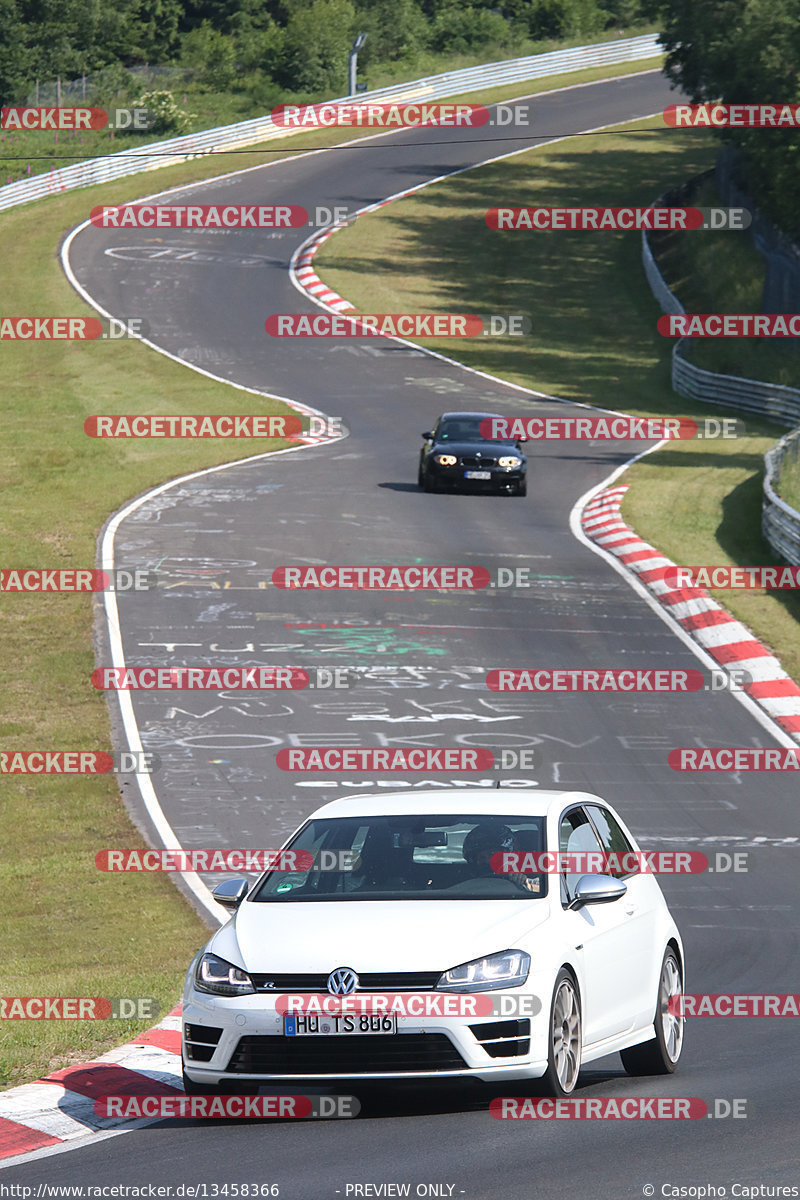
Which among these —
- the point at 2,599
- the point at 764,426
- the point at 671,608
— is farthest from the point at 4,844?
the point at 764,426

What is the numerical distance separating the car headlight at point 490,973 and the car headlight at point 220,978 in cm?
89

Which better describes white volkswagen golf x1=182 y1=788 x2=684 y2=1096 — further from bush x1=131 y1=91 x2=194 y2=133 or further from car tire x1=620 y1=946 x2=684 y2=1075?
bush x1=131 y1=91 x2=194 y2=133

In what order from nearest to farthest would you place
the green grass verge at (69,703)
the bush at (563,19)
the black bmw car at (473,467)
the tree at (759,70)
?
the green grass verge at (69,703) < the black bmw car at (473,467) < the tree at (759,70) < the bush at (563,19)

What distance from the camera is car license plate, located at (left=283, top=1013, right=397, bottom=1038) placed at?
25.3ft

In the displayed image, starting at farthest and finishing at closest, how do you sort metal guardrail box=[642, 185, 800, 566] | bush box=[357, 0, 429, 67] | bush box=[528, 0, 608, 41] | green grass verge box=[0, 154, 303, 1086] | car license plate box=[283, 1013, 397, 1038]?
1. bush box=[528, 0, 608, 41]
2. bush box=[357, 0, 429, 67]
3. metal guardrail box=[642, 185, 800, 566]
4. green grass verge box=[0, 154, 303, 1086]
5. car license plate box=[283, 1013, 397, 1038]

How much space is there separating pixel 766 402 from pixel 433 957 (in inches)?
1440

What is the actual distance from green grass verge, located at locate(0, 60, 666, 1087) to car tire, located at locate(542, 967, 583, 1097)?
2.80 meters

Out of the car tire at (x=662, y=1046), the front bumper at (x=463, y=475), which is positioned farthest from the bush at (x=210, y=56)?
the car tire at (x=662, y=1046)

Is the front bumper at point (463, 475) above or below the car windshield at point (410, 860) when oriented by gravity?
below

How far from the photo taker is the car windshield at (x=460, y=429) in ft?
112

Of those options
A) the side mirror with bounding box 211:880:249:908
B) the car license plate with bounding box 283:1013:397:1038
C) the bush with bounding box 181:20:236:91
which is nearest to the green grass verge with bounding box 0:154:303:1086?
the side mirror with bounding box 211:880:249:908

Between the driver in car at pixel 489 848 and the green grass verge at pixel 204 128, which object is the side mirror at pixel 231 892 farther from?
the green grass verge at pixel 204 128

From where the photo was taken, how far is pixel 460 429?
114 ft

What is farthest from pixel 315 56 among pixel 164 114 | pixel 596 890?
pixel 596 890
